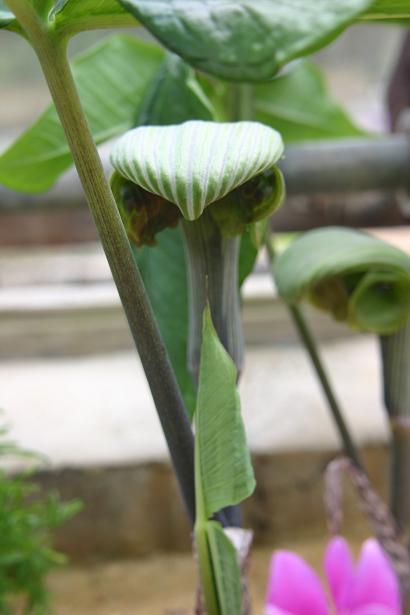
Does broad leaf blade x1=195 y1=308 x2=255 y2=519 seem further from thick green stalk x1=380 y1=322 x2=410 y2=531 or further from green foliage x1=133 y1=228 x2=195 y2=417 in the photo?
thick green stalk x1=380 y1=322 x2=410 y2=531

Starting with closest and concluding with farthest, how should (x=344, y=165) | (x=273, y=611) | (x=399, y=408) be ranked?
(x=273, y=611), (x=399, y=408), (x=344, y=165)

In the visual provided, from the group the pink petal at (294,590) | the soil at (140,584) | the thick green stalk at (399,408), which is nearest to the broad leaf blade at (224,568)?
the pink petal at (294,590)

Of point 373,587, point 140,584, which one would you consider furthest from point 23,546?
point 373,587

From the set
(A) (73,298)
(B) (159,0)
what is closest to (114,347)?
(A) (73,298)

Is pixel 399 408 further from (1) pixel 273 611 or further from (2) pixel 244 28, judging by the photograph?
(2) pixel 244 28

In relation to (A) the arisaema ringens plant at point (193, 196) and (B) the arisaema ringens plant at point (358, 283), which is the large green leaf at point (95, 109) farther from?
(B) the arisaema ringens plant at point (358, 283)

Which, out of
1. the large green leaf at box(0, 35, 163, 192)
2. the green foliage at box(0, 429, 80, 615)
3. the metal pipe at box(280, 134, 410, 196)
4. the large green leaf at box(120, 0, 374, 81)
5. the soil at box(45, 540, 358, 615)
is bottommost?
the soil at box(45, 540, 358, 615)

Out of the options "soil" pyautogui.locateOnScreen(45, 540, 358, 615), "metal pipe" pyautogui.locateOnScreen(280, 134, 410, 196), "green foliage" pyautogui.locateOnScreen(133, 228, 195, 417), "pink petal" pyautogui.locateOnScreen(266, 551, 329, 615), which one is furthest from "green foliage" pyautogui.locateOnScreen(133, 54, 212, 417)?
"soil" pyautogui.locateOnScreen(45, 540, 358, 615)
